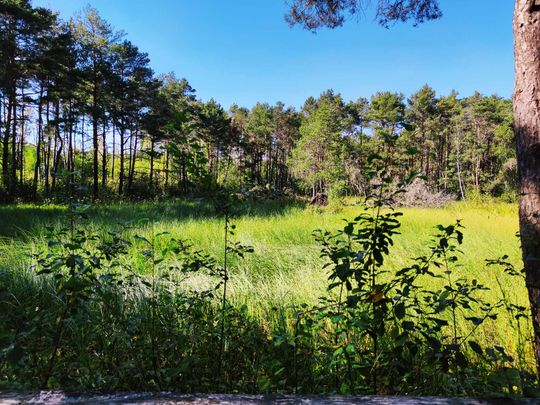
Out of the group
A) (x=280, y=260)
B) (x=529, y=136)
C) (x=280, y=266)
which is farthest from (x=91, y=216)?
(x=529, y=136)

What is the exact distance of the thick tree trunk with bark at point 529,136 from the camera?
1.84 m

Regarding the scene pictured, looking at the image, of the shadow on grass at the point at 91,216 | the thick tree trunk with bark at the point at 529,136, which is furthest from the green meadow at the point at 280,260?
the thick tree trunk with bark at the point at 529,136

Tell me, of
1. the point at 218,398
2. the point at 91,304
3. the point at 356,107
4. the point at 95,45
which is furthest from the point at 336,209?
the point at 356,107

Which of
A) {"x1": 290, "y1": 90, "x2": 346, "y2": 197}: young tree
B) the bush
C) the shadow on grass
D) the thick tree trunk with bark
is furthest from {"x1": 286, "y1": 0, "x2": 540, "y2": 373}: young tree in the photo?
{"x1": 290, "y1": 90, "x2": 346, "y2": 197}: young tree

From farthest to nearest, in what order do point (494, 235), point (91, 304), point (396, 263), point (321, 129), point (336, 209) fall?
point (321, 129)
point (336, 209)
point (494, 235)
point (396, 263)
point (91, 304)

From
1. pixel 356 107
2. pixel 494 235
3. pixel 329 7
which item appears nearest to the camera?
pixel 329 7

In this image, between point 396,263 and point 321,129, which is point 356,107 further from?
point 396,263

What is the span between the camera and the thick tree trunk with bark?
1845mm

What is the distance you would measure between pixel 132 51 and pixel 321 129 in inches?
864

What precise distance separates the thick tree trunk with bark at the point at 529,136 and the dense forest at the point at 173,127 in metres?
0.72

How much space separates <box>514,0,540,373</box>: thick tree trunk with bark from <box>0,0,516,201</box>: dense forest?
0.72 meters

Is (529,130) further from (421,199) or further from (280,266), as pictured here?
(421,199)

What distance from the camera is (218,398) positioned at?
825mm

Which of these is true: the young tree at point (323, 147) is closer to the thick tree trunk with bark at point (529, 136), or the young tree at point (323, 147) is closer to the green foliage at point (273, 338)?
the green foliage at point (273, 338)
